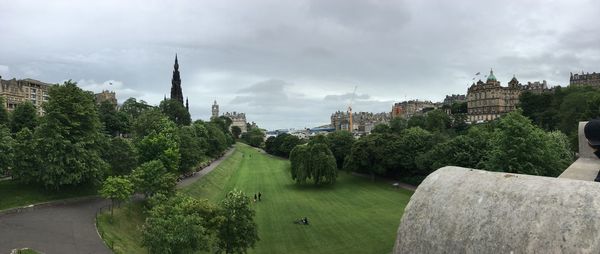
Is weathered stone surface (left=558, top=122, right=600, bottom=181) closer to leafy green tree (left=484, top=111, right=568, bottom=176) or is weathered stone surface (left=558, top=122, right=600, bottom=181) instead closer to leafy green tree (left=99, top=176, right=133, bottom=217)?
leafy green tree (left=484, top=111, right=568, bottom=176)

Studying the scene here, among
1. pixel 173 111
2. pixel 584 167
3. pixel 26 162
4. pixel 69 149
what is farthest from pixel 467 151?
pixel 173 111

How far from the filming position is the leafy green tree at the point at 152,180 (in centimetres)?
3822

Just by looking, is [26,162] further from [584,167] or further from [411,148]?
[411,148]

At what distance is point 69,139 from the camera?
42094 millimetres

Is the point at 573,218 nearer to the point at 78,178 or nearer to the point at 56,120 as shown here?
the point at 78,178

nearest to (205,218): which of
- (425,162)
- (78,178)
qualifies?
(78,178)

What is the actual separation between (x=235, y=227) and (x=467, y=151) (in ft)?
124

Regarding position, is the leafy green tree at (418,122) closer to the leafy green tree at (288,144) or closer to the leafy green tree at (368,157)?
the leafy green tree at (288,144)

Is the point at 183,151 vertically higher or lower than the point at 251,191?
higher

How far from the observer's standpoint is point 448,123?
139875mm

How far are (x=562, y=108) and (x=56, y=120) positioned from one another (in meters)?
96.5

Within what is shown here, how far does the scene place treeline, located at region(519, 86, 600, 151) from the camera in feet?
240

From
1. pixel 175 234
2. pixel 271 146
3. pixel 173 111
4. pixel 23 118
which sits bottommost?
pixel 175 234

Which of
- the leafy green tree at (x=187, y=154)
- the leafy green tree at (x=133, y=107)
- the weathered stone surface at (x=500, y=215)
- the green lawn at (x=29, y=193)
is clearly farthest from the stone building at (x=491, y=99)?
the weathered stone surface at (x=500, y=215)
